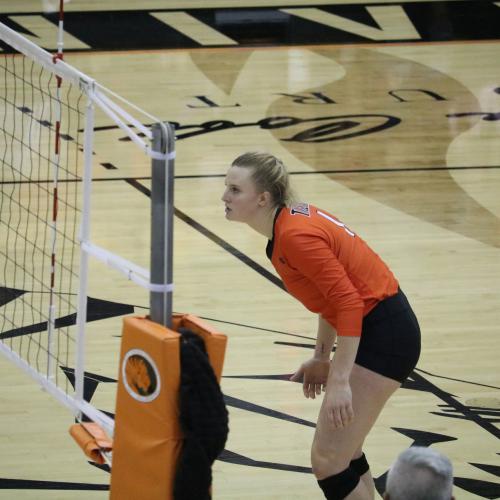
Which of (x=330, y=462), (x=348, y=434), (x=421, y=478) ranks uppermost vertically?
(x=421, y=478)

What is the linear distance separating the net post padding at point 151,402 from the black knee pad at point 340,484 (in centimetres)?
77

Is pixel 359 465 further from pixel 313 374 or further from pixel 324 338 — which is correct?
pixel 324 338

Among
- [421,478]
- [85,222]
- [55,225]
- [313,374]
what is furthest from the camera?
[55,225]

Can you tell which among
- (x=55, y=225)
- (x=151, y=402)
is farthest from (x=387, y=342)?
(x=55, y=225)

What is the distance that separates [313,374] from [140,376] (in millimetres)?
1079

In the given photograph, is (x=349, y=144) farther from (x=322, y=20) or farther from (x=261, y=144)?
(x=322, y=20)

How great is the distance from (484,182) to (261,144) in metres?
1.87

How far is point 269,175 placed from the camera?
4.10 m

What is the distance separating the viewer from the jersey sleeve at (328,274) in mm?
3961

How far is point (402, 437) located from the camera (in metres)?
5.61

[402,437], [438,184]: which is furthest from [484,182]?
[402,437]

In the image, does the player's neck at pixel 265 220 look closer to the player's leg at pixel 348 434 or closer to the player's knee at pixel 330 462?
the player's leg at pixel 348 434

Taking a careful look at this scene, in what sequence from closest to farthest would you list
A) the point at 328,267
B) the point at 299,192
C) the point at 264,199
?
the point at 328,267 < the point at 264,199 < the point at 299,192

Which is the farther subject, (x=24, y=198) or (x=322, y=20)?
(x=322, y=20)
